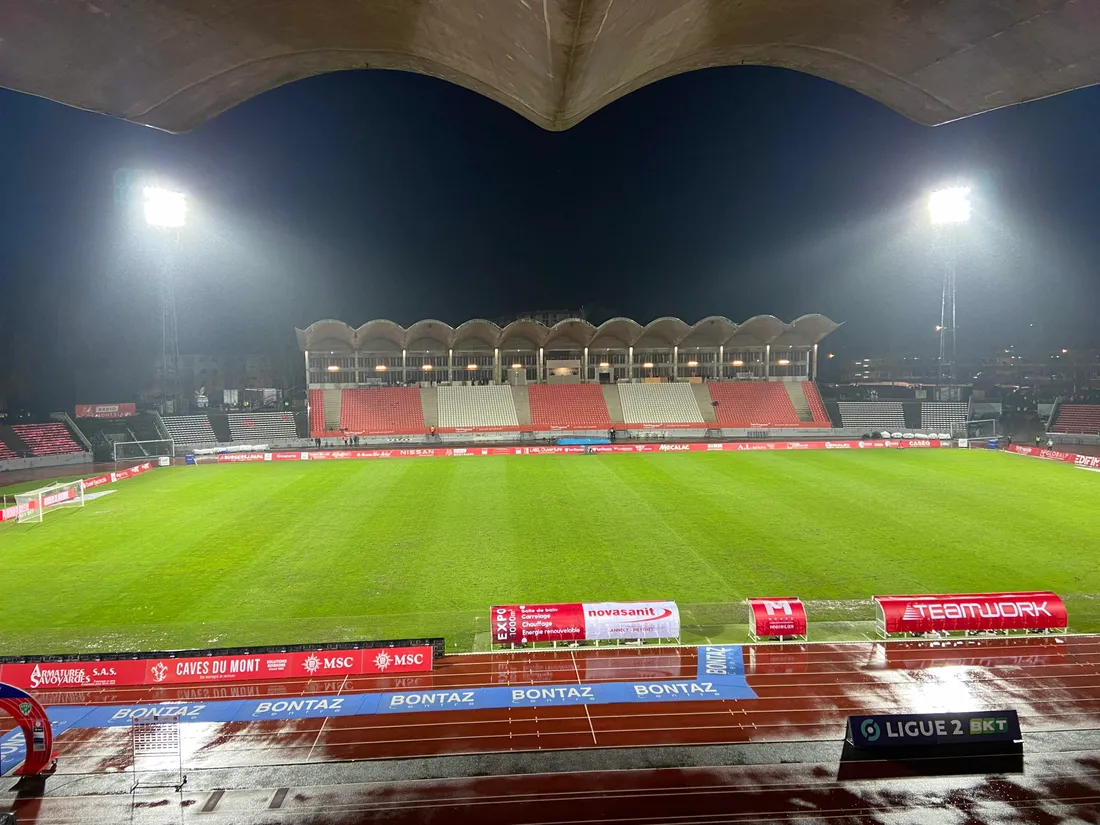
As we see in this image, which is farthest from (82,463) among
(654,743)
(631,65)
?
(631,65)

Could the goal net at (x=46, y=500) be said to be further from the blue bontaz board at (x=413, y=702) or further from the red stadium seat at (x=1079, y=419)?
the red stadium seat at (x=1079, y=419)

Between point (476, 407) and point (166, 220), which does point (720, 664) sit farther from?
point (476, 407)

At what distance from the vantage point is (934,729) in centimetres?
712

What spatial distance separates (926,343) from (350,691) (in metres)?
92.5

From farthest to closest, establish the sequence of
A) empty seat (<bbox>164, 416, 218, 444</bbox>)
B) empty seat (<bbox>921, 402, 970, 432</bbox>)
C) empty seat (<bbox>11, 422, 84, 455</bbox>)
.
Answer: empty seat (<bbox>921, 402, 970, 432</bbox>), empty seat (<bbox>164, 416, 218, 444</bbox>), empty seat (<bbox>11, 422, 84, 455</bbox>)

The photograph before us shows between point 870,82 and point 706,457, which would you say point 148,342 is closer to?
point 706,457

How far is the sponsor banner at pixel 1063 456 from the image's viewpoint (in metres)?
27.7

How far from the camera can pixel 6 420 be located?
119ft

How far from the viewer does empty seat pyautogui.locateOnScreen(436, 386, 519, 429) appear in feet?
155

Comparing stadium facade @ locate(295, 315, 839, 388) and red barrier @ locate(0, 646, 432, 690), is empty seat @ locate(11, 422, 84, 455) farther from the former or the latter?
red barrier @ locate(0, 646, 432, 690)

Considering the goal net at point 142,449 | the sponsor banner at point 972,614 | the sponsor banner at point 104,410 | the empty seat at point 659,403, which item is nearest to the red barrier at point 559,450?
the goal net at point 142,449

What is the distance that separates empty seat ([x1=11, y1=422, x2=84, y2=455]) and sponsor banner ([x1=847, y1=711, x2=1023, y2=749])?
142ft

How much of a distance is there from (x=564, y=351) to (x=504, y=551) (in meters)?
38.8

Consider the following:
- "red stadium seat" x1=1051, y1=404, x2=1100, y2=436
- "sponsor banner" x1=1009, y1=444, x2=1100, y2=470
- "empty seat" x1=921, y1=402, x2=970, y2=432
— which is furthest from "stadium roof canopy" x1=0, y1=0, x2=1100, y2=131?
"red stadium seat" x1=1051, y1=404, x2=1100, y2=436
